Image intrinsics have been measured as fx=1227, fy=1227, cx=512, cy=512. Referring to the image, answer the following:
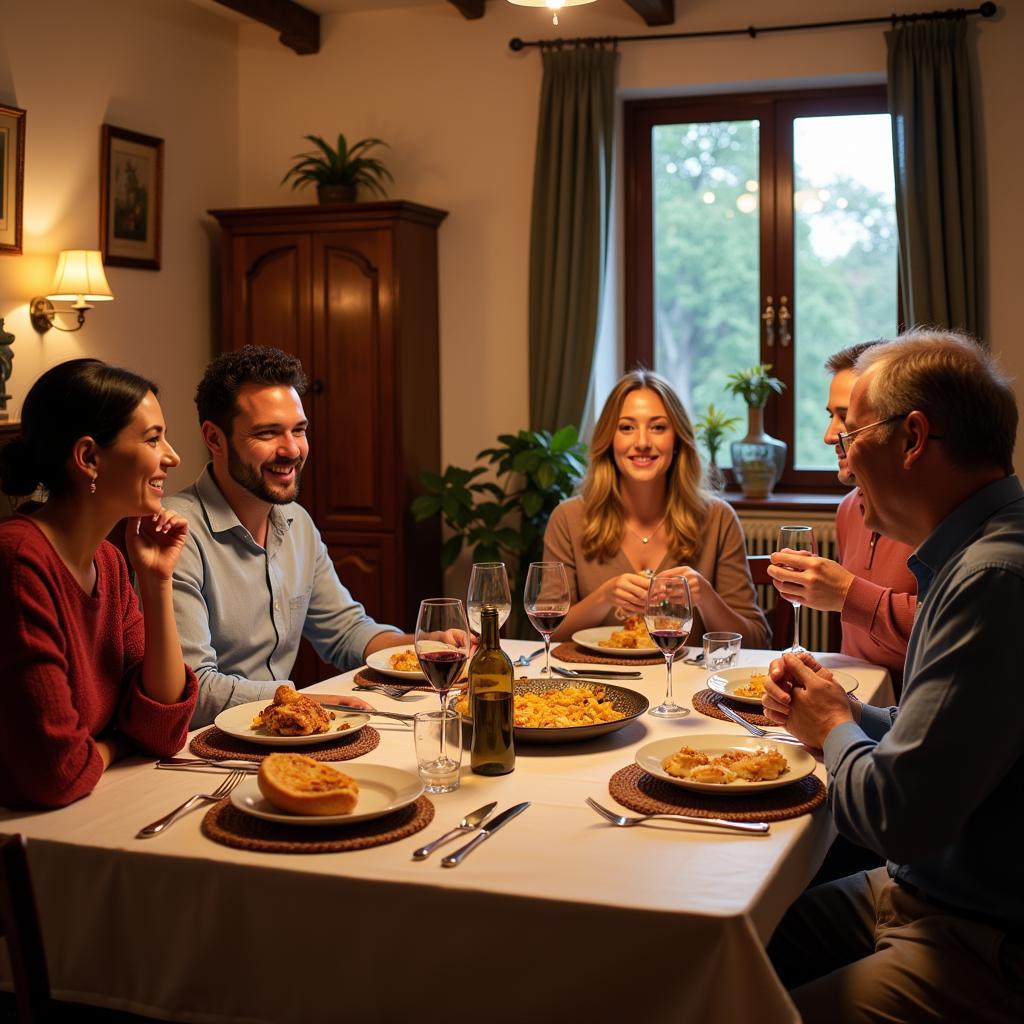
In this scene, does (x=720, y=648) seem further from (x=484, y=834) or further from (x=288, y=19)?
(x=288, y=19)

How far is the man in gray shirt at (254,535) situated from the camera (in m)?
2.57

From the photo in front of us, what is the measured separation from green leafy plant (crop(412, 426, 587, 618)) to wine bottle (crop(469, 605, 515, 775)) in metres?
3.09

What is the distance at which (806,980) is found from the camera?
1966 millimetres

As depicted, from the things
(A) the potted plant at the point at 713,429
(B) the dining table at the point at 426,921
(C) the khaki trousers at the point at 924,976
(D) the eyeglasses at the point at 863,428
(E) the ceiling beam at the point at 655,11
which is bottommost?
(C) the khaki trousers at the point at 924,976

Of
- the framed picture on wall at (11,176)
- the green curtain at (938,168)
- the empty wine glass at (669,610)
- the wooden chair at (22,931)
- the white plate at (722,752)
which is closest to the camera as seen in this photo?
the wooden chair at (22,931)

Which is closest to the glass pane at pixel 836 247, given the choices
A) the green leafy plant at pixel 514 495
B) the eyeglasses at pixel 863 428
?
the green leafy plant at pixel 514 495

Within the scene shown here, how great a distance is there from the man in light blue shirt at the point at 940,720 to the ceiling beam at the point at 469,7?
3936 mm

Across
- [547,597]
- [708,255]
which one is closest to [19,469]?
[547,597]

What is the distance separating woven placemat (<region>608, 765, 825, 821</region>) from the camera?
5.41ft

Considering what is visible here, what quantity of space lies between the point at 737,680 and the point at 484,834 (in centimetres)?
95

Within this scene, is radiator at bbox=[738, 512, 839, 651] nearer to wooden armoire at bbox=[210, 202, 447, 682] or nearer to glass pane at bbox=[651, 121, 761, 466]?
glass pane at bbox=[651, 121, 761, 466]

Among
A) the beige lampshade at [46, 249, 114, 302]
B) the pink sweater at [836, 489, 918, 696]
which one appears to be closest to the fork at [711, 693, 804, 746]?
Answer: the pink sweater at [836, 489, 918, 696]

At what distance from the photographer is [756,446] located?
16.8 ft

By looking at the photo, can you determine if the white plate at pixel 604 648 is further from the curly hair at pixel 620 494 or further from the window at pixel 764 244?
the window at pixel 764 244
